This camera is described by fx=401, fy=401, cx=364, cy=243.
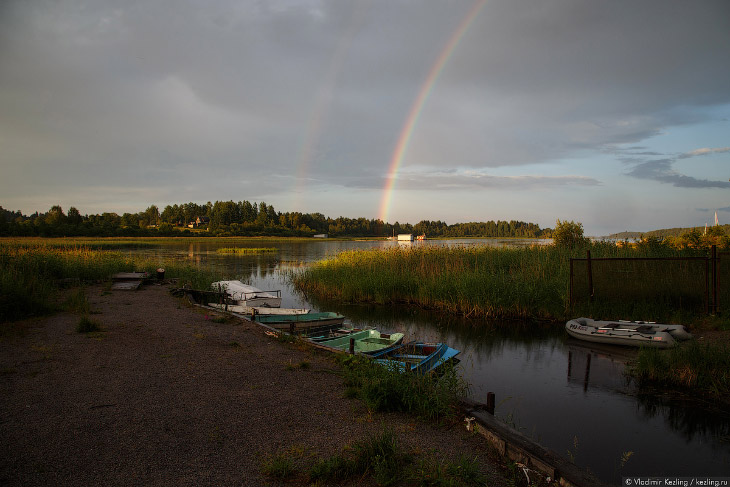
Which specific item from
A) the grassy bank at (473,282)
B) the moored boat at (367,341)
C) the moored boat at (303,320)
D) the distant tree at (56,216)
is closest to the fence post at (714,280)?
the grassy bank at (473,282)

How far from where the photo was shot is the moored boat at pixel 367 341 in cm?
1082

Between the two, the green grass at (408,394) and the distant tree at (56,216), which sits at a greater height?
the distant tree at (56,216)

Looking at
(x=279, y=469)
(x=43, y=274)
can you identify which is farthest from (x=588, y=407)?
(x=43, y=274)

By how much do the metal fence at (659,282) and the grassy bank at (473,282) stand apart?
242 millimetres

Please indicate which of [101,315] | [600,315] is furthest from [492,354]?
[101,315]

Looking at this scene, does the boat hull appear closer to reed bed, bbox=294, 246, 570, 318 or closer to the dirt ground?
reed bed, bbox=294, 246, 570, 318

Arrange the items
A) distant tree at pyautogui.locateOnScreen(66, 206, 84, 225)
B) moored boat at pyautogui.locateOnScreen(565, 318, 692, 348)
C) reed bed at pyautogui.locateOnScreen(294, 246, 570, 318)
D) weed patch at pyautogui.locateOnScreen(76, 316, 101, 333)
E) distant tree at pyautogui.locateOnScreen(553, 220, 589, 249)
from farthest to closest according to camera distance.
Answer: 1. distant tree at pyautogui.locateOnScreen(66, 206, 84, 225)
2. distant tree at pyautogui.locateOnScreen(553, 220, 589, 249)
3. reed bed at pyautogui.locateOnScreen(294, 246, 570, 318)
4. moored boat at pyautogui.locateOnScreen(565, 318, 692, 348)
5. weed patch at pyautogui.locateOnScreen(76, 316, 101, 333)

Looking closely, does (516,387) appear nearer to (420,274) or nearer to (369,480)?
(369,480)

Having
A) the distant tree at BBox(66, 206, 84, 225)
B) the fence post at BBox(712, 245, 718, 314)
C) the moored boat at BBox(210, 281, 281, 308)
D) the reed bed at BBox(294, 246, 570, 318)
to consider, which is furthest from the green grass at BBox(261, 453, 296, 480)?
the distant tree at BBox(66, 206, 84, 225)

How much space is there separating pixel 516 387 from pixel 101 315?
42.6 ft

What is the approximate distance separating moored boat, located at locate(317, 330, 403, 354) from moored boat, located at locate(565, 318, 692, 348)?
6.80m

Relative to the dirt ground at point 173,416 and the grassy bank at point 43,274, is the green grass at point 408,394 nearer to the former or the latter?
the dirt ground at point 173,416

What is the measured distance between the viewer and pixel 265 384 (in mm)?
7293

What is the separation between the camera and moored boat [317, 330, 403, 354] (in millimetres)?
10825
